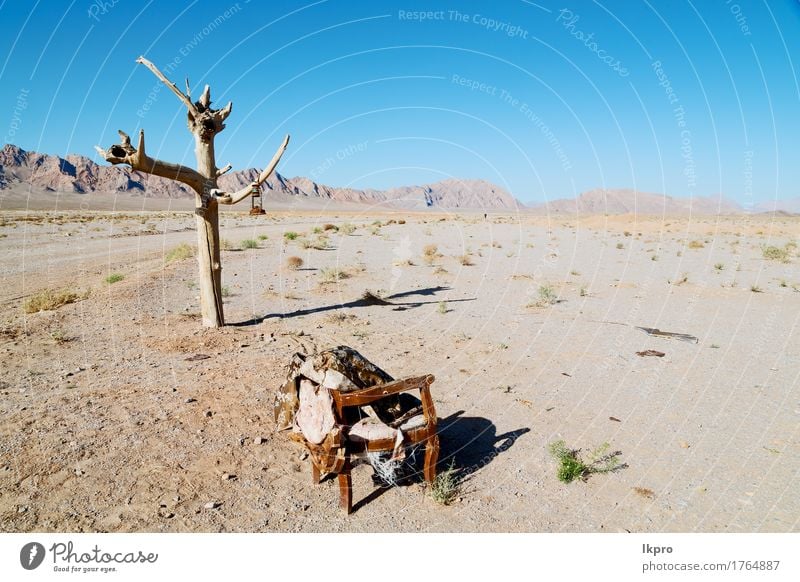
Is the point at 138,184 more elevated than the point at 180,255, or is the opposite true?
the point at 138,184

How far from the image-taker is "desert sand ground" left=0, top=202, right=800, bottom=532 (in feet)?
14.2

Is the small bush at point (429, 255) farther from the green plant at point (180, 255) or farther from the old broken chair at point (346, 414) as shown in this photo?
the old broken chair at point (346, 414)

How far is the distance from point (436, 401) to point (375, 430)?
8.79 ft

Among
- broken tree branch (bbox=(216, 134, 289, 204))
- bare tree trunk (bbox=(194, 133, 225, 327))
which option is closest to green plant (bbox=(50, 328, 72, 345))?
bare tree trunk (bbox=(194, 133, 225, 327))

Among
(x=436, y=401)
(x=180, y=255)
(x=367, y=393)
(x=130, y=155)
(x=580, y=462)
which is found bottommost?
(x=436, y=401)

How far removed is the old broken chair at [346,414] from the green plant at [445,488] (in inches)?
3.6

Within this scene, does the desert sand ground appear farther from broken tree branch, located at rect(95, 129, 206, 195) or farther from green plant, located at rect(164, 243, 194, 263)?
green plant, located at rect(164, 243, 194, 263)

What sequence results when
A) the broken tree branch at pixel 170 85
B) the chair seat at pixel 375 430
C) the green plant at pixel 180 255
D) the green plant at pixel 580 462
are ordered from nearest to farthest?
the chair seat at pixel 375 430 < the green plant at pixel 580 462 < the broken tree branch at pixel 170 85 < the green plant at pixel 180 255

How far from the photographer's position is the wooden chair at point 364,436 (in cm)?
397

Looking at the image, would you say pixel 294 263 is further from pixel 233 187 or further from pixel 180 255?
pixel 233 187

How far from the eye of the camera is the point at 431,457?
177 inches

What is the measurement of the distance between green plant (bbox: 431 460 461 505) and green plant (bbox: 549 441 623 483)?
1.07 metres

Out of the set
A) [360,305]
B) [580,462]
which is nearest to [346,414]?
[580,462]

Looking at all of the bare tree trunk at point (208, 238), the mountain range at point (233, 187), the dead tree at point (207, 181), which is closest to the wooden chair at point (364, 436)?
the dead tree at point (207, 181)
